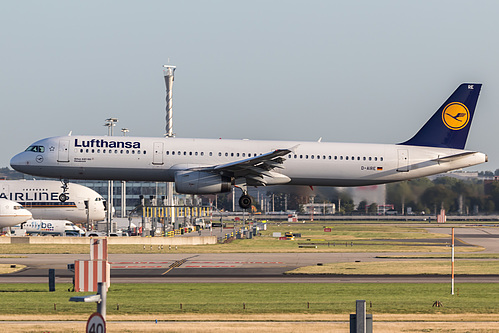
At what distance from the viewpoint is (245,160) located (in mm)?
48625

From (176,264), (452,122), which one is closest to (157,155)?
(176,264)

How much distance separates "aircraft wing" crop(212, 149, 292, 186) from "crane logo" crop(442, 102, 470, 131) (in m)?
13.5

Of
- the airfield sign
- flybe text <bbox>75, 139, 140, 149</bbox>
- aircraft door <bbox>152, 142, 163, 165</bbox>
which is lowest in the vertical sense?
the airfield sign

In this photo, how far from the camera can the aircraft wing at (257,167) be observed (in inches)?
1901

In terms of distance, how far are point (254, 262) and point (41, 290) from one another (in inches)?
786

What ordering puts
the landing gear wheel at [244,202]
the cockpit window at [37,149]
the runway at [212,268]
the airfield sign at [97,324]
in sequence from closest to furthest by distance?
1. the airfield sign at [97,324]
2. the runway at [212,268]
3. the cockpit window at [37,149]
4. the landing gear wheel at [244,202]

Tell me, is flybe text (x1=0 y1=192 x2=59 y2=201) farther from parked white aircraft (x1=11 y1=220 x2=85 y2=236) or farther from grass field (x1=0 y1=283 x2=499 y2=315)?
grass field (x1=0 y1=283 x2=499 y2=315)

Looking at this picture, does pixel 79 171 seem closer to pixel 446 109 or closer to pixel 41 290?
pixel 41 290

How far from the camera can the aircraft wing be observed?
1901 inches

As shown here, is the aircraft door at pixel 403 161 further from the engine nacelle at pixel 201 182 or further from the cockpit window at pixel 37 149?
the cockpit window at pixel 37 149

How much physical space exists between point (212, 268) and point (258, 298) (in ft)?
51.0

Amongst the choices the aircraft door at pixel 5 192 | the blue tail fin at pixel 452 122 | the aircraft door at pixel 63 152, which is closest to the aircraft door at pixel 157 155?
the aircraft door at pixel 63 152

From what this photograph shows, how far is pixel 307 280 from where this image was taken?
4178cm

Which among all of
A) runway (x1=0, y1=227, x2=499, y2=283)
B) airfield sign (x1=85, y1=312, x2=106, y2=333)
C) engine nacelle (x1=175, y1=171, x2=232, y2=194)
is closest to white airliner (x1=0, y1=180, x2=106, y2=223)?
runway (x1=0, y1=227, x2=499, y2=283)
